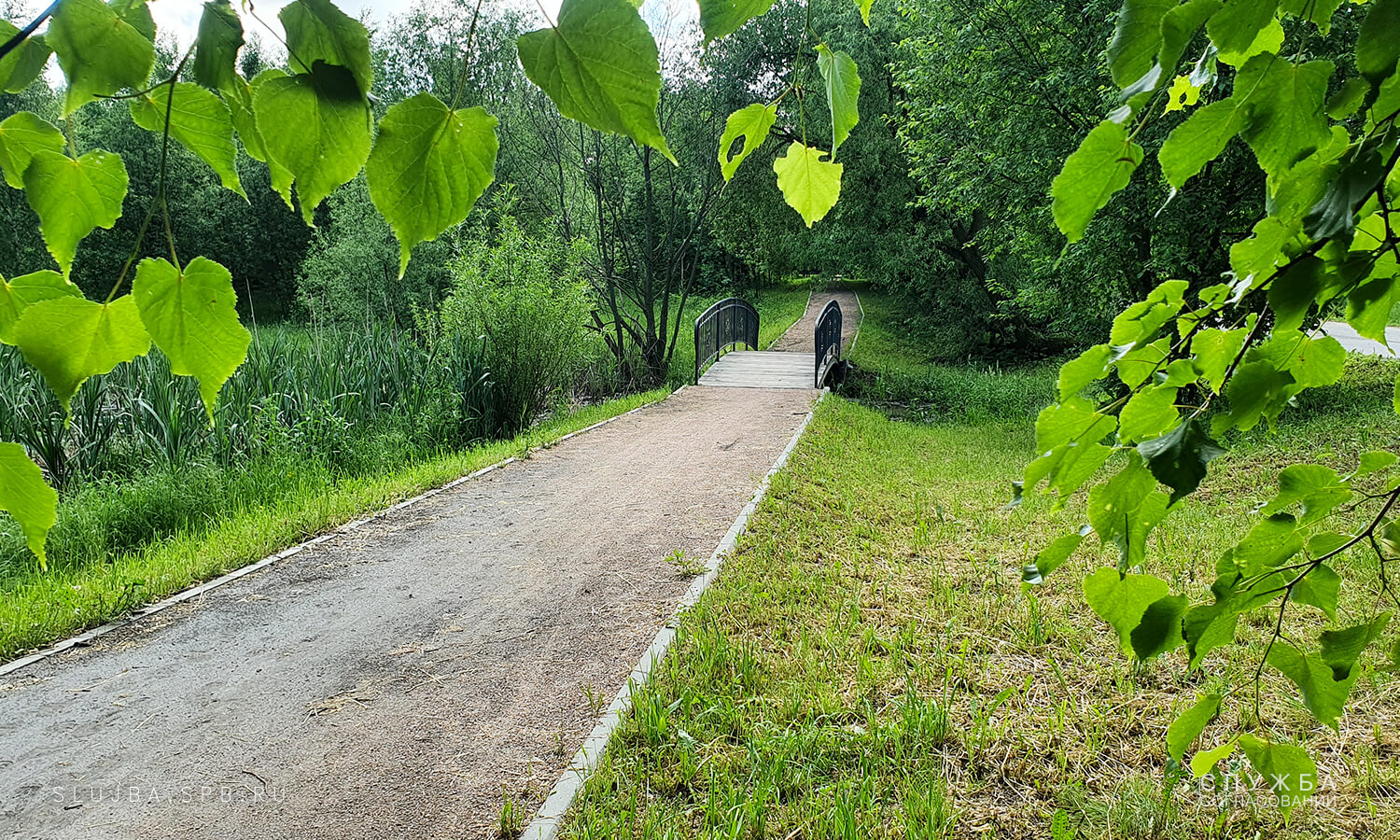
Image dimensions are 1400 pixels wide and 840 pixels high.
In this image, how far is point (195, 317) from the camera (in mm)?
429

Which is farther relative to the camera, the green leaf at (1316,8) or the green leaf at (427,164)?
the green leaf at (1316,8)

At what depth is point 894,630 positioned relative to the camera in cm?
406

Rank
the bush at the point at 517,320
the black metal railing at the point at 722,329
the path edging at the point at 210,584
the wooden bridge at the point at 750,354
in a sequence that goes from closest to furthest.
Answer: the path edging at the point at 210,584
the bush at the point at 517,320
the wooden bridge at the point at 750,354
the black metal railing at the point at 722,329

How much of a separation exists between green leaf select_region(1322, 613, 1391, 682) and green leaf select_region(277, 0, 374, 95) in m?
0.84

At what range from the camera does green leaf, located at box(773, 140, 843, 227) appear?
32.3 inches

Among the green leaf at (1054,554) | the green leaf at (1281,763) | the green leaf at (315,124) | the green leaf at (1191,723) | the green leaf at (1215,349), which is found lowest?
the green leaf at (1281,763)

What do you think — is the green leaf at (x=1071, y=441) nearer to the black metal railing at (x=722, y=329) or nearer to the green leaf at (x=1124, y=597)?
the green leaf at (x=1124, y=597)

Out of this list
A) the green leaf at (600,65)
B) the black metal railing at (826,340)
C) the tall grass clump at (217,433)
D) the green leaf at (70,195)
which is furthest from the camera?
the black metal railing at (826,340)

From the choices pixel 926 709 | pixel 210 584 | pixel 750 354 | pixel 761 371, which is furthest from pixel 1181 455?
pixel 750 354

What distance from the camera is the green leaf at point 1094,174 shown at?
1.98 feet

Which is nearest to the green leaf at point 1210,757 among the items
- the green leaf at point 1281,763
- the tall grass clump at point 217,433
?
the green leaf at point 1281,763

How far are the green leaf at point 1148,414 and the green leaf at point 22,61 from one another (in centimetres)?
80

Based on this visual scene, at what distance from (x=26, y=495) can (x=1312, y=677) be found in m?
0.97

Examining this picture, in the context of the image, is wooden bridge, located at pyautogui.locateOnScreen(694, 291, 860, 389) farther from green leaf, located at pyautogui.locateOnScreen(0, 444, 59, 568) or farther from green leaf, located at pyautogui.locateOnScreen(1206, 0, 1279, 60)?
green leaf, located at pyautogui.locateOnScreen(0, 444, 59, 568)
